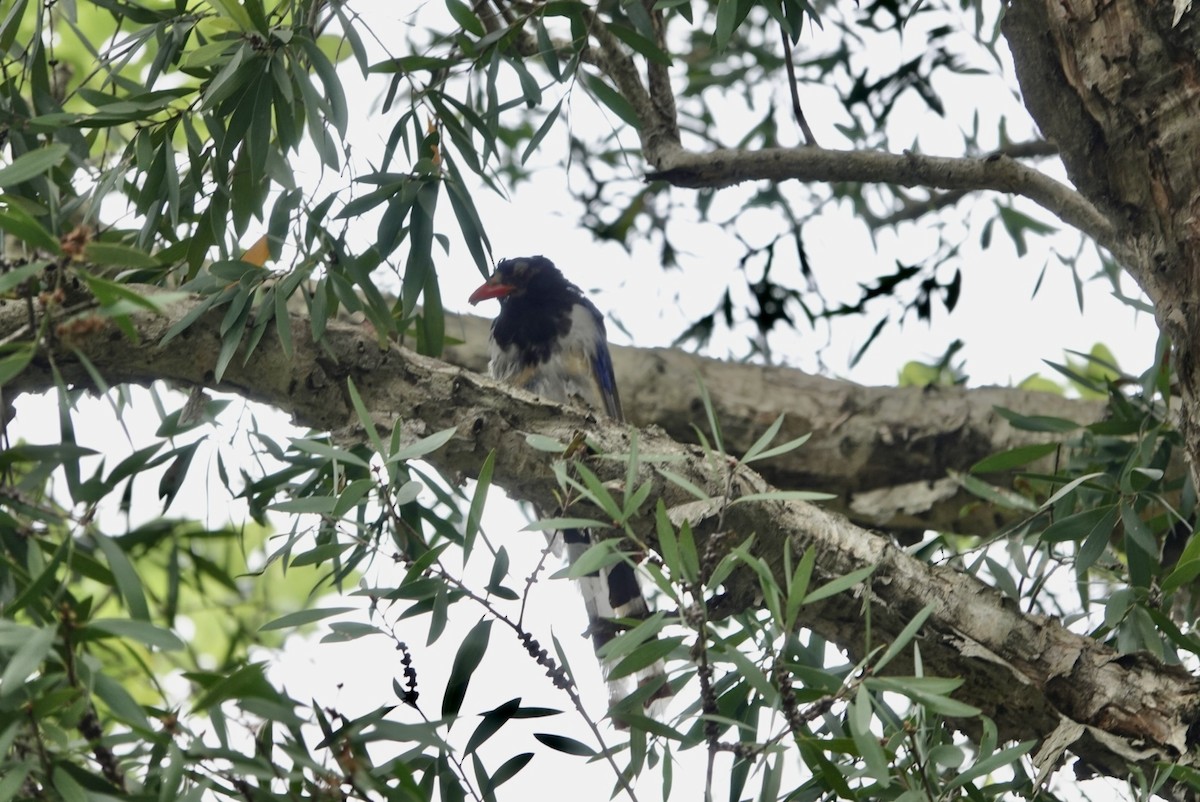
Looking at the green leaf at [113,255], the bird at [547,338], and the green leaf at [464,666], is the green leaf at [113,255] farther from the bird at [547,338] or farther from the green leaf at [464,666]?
the bird at [547,338]

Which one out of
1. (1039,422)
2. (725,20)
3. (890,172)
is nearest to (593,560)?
(725,20)

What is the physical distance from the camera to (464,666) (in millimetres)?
1535


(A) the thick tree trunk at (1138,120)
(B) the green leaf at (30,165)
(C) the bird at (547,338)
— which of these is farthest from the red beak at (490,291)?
(B) the green leaf at (30,165)

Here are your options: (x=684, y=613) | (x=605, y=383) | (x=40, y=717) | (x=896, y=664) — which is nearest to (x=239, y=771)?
(x=40, y=717)

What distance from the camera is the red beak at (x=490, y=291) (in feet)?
13.1

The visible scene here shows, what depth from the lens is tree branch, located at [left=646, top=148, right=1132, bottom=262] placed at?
215cm

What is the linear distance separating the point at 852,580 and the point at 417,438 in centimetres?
83

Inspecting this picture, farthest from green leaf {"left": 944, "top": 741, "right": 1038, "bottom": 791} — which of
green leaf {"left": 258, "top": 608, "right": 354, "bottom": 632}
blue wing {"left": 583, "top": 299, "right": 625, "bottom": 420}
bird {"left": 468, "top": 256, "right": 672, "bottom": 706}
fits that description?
blue wing {"left": 583, "top": 299, "right": 625, "bottom": 420}

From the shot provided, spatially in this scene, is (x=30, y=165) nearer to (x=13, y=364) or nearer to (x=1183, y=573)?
(x=13, y=364)

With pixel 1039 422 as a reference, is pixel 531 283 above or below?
→ above

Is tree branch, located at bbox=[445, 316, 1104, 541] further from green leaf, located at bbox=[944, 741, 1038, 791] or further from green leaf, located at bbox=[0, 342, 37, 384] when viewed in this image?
green leaf, located at bbox=[0, 342, 37, 384]

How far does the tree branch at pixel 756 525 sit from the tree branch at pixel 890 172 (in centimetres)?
51

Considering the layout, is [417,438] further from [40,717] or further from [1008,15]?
[1008,15]

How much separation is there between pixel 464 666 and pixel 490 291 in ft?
8.48
